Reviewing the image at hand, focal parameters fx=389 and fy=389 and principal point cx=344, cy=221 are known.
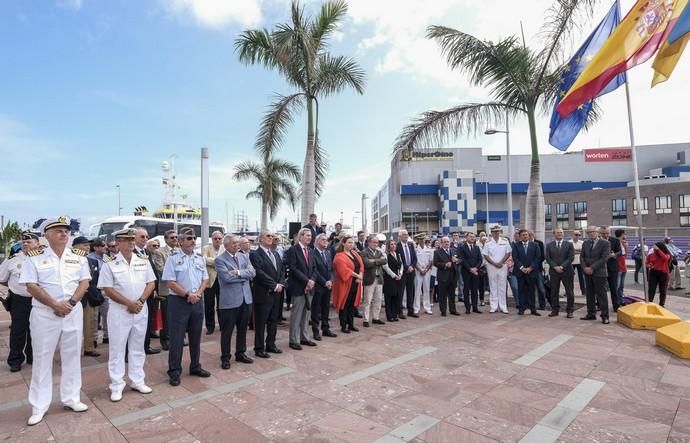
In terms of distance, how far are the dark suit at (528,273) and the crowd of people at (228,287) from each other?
0.07 ft

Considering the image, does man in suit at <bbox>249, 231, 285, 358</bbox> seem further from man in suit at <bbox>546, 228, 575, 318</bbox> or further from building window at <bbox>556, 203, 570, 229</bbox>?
building window at <bbox>556, 203, 570, 229</bbox>

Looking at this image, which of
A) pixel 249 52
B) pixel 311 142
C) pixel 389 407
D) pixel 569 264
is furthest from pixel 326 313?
pixel 249 52

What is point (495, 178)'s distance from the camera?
210ft

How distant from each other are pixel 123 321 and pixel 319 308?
9.98ft

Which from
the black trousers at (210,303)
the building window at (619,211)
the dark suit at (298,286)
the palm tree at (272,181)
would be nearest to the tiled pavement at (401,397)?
the dark suit at (298,286)

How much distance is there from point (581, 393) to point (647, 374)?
116 centimetres

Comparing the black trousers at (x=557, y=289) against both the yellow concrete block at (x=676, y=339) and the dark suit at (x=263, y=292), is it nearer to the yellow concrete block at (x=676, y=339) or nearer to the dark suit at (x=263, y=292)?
the yellow concrete block at (x=676, y=339)

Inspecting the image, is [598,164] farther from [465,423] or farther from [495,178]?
[465,423]

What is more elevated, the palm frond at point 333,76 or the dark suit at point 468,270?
the palm frond at point 333,76

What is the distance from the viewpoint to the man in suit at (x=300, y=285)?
18.3 feet

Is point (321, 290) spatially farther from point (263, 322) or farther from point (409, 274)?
point (409, 274)

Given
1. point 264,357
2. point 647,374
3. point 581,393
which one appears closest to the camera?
point 581,393

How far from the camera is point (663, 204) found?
4384 centimetres

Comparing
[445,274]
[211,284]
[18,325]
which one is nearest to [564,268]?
[445,274]
